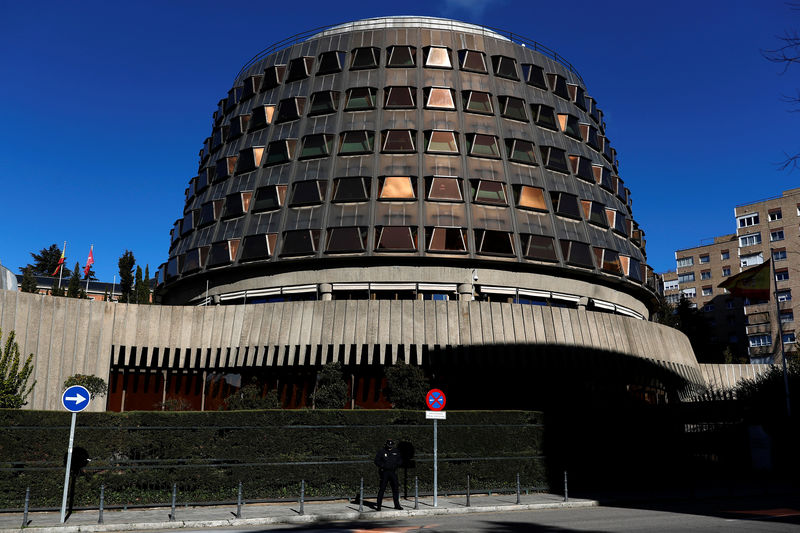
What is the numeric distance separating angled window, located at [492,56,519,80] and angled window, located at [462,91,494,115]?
9.47 ft

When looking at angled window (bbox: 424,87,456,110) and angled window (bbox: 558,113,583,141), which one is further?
angled window (bbox: 558,113,583,141)

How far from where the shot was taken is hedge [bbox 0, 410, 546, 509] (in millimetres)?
21719

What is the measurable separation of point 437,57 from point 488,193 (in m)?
12.0

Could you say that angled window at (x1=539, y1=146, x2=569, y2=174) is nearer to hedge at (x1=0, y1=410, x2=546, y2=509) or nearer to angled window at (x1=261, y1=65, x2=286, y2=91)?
angled window at (x1=261, y1=65, x2=286, y2=91)

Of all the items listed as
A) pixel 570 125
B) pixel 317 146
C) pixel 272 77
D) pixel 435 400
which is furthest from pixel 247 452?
pixel 570 125

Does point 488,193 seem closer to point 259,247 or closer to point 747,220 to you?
point 259,247

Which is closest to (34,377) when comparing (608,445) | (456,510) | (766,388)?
(456,510)

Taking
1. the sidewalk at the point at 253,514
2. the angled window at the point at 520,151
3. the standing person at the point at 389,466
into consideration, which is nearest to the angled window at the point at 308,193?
the angled window at the point at 520,151

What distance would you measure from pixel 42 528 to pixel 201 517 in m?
4.06

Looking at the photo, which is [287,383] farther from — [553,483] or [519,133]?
[519,133]

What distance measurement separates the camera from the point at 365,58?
51000 millimetres

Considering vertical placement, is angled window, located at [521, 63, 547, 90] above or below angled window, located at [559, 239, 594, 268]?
above

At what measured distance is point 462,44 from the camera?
2046 inches

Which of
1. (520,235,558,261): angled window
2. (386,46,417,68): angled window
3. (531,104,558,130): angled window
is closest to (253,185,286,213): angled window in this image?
(386,46,417,68): angled window
